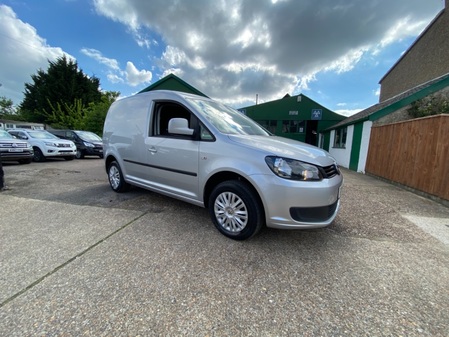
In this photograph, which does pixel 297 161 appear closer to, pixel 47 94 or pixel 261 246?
pixel 261 246

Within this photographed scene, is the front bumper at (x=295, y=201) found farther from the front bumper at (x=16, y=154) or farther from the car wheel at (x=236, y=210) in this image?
the front bumper at (x=16, y=154)

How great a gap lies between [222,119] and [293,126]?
1922 centimetres

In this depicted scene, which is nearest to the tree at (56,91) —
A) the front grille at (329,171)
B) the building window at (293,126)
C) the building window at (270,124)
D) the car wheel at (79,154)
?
the car wheel at (79,154)

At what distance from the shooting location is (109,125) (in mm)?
4465

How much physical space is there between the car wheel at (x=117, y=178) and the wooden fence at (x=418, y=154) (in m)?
6.90

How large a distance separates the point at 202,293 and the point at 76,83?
39.0 meters

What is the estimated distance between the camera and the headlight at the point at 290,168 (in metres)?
2.31

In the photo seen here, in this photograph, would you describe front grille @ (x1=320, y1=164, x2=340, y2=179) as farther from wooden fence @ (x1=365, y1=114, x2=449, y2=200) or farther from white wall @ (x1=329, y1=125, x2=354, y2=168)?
white wall @ (x1=329, y1=125, x2=354, y2=168)

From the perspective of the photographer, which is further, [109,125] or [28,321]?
[109,125]

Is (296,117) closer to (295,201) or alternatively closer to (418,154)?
(418,154)

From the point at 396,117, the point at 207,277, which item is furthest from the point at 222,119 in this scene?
the point at 396,117

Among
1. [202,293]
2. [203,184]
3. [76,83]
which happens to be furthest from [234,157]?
[76,83]

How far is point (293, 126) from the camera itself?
68.4 ft

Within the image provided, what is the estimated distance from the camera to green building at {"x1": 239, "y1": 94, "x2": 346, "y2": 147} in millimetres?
19891
